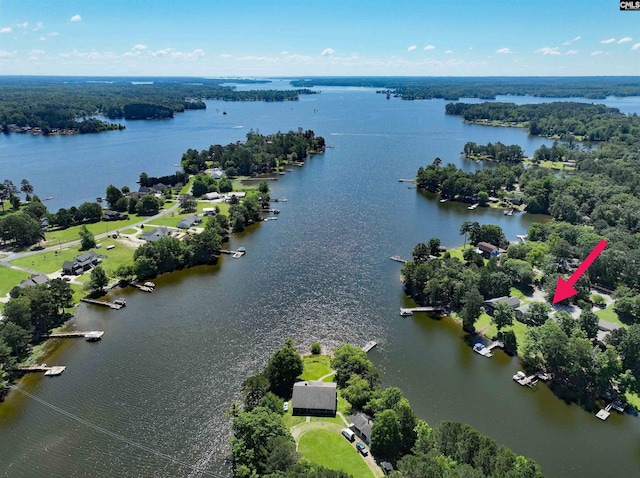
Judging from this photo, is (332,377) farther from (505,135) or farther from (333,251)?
(505,135)

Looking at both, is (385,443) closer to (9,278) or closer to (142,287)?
(142,287)

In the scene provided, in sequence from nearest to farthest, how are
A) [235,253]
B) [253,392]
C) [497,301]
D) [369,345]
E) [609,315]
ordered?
[253,392], [369,345], [609,315], [497,301], [235,253]

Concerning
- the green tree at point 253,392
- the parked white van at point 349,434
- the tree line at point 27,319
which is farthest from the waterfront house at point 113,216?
the parked white van at point 349,434

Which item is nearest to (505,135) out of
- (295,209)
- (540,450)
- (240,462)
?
(295,209)

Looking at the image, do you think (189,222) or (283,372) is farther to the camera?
(189,222)

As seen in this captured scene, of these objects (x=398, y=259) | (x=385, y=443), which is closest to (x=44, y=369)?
(x=385, y=443)

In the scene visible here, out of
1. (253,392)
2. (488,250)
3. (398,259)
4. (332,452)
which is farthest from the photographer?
(398,259)
